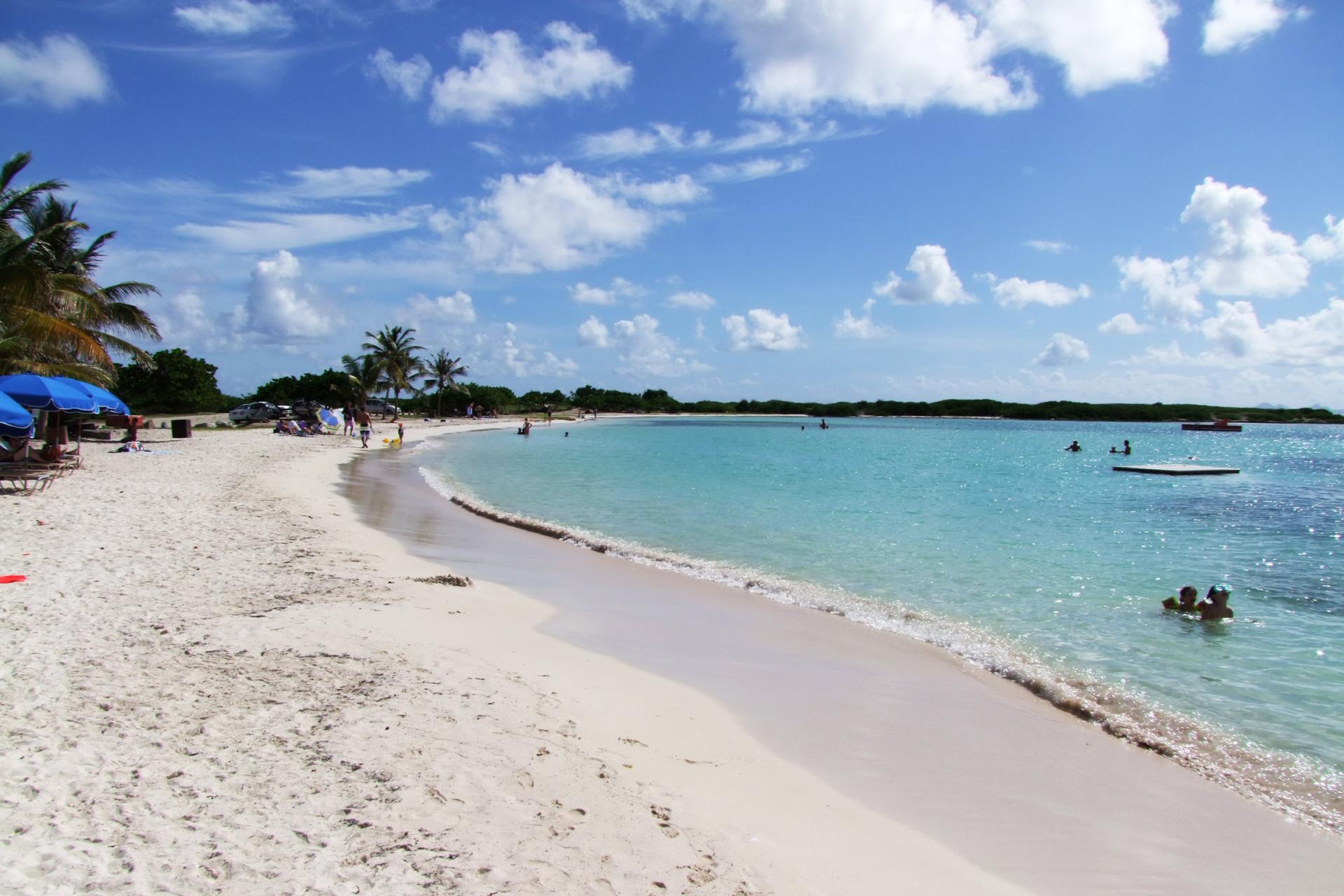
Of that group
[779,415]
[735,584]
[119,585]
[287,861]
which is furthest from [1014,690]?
[779,415]

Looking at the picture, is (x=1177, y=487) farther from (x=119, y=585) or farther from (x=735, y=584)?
(x=119, y=585)

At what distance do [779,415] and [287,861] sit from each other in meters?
189

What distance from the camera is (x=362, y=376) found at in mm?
63188

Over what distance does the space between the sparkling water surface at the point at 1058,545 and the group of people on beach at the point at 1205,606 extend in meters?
0.14

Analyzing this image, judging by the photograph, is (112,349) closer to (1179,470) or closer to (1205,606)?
(1205,606)

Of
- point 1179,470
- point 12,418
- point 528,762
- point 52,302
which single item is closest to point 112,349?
point 52,302

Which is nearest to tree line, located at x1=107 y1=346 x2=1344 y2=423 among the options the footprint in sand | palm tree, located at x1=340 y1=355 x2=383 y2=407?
palm tree, located at x1=340 y1=355 x2=383 y2=407

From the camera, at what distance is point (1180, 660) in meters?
7.48

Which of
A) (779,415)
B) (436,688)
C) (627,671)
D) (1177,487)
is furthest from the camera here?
(779,415)

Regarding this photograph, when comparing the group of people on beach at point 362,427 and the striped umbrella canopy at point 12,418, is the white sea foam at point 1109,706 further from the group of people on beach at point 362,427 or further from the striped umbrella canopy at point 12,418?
the group of people on beach at point 362,427

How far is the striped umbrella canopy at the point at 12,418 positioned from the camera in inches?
469

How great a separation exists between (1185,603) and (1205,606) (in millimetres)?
338

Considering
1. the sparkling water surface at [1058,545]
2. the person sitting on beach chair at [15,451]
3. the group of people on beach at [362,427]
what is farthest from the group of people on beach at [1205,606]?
the group of people on beach at [362,427]

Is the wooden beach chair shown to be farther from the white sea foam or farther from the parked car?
the parked car
